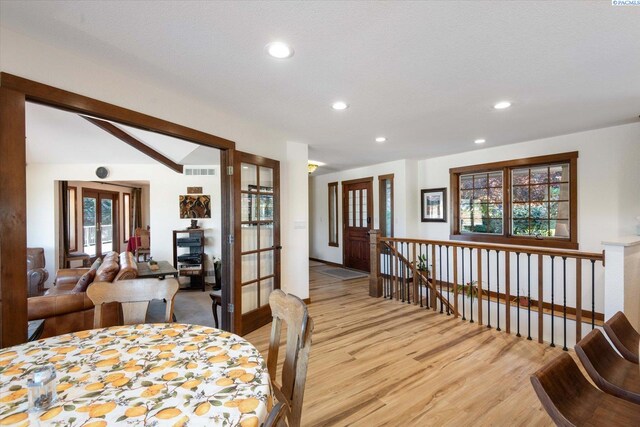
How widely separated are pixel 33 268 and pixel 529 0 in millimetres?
7615

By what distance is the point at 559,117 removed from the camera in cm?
335

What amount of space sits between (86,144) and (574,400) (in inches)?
285

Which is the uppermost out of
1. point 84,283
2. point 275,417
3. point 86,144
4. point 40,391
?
point 86,144

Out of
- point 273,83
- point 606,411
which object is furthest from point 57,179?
point 606,411

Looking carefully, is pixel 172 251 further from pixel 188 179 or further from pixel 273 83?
pixel 273 83

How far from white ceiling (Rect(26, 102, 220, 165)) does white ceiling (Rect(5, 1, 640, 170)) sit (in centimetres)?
261

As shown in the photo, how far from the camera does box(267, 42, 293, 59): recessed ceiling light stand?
187cm

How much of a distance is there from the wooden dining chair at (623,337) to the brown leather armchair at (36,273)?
6.76m

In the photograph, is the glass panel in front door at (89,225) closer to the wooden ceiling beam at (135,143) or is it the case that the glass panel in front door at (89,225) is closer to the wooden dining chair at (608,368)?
the wooden ceiling beam at (135,143)

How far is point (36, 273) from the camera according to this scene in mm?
4895

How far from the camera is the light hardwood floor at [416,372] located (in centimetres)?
196

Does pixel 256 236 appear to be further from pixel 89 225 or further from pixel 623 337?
pixel 89 225

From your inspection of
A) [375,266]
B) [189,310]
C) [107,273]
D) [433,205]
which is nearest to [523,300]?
[433,205]

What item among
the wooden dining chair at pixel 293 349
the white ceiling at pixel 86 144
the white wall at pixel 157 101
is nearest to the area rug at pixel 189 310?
the white wall at pixel 157 101
